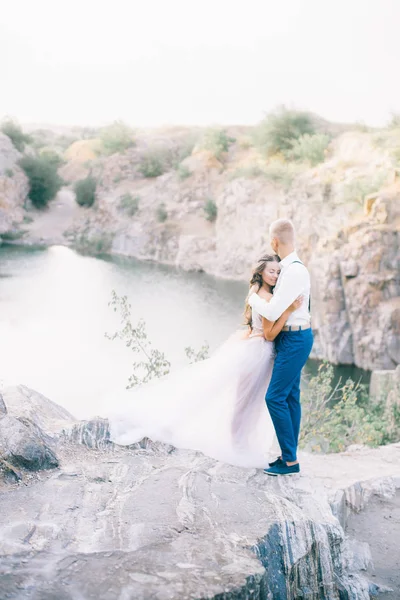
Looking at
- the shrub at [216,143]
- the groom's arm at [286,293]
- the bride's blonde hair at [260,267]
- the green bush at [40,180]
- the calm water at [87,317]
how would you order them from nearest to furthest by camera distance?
the groom's arm at [286,293] → the bride's blonde hair at [260,267] → the calm water at [87,317] → the green bush at [40,180] → the shrub at [216,143]

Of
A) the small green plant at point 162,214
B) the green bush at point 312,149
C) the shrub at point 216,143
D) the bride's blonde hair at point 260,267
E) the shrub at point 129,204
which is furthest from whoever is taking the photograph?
the shrub at point 216,143

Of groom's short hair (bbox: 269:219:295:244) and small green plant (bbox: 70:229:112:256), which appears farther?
small green plant (bbox: 70:229:112:256)

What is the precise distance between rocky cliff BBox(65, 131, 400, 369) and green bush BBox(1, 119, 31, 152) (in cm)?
468

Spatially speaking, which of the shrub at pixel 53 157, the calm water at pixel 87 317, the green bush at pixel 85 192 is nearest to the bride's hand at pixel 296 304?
the calm water at pixel 87 317

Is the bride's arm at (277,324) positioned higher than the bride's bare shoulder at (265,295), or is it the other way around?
the bride's bare shoulder at (265,295)

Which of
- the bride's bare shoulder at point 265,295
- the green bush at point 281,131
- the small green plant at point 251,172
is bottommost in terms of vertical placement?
the bride's bare shoulder at point 265,295

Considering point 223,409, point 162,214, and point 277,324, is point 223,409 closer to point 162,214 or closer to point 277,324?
point 277,324

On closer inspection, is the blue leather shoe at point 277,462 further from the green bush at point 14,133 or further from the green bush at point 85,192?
the green bush at point 14,133

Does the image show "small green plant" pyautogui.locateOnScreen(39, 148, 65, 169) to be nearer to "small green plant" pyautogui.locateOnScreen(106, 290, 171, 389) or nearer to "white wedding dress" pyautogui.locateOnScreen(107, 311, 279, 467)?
"small green plant" pyautogui.locateOnScreen(106, 290, 171, 389)

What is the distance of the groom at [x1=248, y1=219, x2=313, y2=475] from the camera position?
3.46m

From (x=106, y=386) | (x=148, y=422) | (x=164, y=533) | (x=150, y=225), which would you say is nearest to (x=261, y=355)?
(x=148, y=422)

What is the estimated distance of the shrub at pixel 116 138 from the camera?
3753cm

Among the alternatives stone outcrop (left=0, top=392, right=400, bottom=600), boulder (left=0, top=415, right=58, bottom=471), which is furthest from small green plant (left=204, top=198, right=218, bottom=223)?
boulder (left=0, top=415, right=58, bottom=471)

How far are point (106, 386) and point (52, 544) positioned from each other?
8.53 metres
